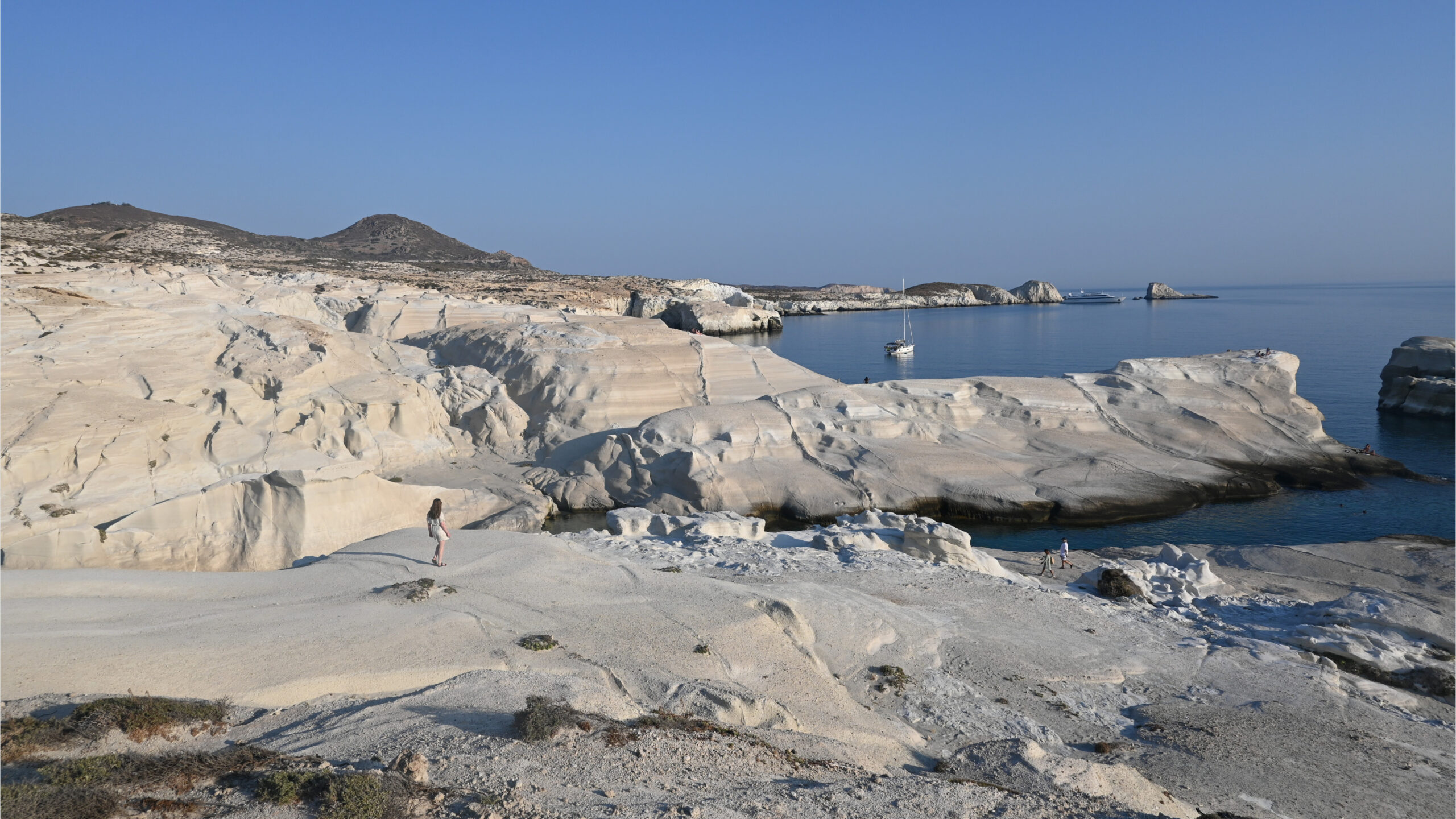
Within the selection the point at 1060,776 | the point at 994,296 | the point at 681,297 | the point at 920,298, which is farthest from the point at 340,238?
the point at 1060,776

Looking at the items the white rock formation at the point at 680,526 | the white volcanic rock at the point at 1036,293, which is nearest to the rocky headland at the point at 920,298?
the white volcanic rock at the point at 1036,293

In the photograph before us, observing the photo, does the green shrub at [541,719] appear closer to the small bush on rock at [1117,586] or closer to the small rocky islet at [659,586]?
the small rocky islet at [659,586]

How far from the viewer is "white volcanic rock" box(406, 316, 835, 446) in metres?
34.1

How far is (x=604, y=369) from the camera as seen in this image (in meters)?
35.4

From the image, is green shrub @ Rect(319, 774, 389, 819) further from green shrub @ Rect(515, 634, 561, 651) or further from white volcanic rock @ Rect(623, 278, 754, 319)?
white volcanic rock @ Rect(623, 278, 754, 319)

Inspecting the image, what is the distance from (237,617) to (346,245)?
138761mm

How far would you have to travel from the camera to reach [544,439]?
32.4 meters

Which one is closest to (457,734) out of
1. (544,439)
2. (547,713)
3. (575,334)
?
(547,713)

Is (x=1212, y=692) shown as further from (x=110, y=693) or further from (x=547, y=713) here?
(x=110, y=693)

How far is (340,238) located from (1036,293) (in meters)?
147

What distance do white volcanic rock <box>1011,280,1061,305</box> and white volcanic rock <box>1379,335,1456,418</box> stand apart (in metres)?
135

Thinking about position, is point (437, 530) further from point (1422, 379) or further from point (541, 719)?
point (1422, 379)

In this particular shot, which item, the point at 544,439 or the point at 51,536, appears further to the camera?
the point at 544,439

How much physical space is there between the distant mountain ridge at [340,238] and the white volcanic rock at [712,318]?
1672 inches
